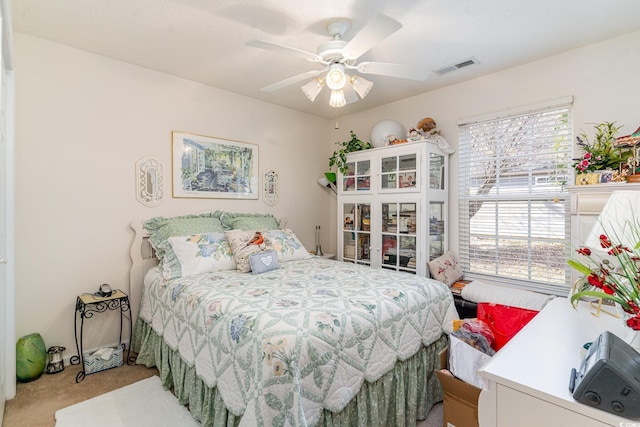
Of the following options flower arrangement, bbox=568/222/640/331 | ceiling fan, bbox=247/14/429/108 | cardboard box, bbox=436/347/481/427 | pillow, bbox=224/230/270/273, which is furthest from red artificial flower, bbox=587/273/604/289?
pillow, bbox=224/230/270/273

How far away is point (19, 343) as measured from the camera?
→ 2.17 meters

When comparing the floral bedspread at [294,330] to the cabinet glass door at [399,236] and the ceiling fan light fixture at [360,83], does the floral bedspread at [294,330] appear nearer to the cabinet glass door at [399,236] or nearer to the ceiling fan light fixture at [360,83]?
the cabinet glass door at [399,236]

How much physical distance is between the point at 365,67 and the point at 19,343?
3.02 metres

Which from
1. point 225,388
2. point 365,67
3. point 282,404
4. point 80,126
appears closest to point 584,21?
point 365,67

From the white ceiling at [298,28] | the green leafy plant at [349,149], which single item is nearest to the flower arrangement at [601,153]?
the white ceiling at [298,28]

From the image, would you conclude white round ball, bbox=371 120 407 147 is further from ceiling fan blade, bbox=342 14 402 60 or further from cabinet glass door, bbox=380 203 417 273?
ceiling fan blade, bbox=342 14 402 60

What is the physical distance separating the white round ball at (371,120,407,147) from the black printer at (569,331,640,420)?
2851 mm

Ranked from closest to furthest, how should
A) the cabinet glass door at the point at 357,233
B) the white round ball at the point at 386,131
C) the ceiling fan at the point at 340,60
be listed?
the ceiling fan at the point at 340,60 < the white round ball at the point at 386,131 < the cabinet glass door at the point at 357,233

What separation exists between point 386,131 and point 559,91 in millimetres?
1519

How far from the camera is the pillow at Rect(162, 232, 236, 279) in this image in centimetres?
239

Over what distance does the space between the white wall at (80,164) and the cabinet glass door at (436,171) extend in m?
2.23

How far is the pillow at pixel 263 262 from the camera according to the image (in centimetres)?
245

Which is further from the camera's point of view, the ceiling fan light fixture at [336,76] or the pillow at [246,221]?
the pillow at [246,221]

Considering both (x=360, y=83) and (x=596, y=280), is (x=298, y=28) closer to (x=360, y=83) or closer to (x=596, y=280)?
(x=360, y=83)
